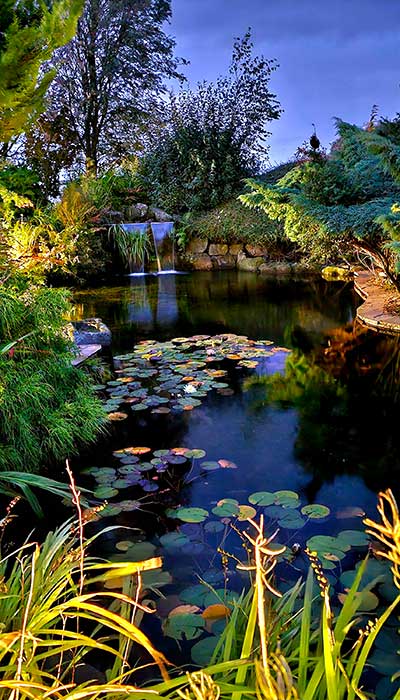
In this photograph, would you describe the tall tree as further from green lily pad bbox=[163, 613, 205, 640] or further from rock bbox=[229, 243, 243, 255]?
green lily pad bbox=[163, 613, 205, 640]

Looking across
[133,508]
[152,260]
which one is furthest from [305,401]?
[152,260]

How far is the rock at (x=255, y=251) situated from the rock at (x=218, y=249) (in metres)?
0.52

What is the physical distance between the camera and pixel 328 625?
913 mm

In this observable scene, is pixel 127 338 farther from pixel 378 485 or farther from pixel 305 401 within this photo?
pixel 378 485

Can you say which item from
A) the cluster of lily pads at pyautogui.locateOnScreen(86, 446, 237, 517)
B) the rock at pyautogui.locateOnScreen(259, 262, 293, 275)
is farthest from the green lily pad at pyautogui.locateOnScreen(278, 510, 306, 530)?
the rock at pyautogui.locateOnScreen(259, 262, 293, 275)

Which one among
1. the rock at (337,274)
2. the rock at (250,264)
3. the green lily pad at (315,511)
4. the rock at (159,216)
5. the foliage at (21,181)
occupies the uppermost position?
the foliage at (21,181)

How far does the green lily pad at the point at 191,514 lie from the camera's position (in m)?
2.20

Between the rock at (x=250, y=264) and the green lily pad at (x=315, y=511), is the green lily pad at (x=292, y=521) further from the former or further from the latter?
the rock at (x=250, y=264)

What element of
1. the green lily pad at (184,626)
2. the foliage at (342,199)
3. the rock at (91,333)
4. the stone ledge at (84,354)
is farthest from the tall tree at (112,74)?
the green lily pad at (184,626)

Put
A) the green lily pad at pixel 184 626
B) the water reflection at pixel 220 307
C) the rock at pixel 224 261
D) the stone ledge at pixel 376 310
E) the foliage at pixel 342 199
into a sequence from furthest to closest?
the rock at pixel 224 261
the water reflection at pixel 220 307
the stone ledge at pixel 376 310
the foliage at pixel 342 199
the green lily pad at pixel 184 626

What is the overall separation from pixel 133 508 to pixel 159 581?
0.50 m

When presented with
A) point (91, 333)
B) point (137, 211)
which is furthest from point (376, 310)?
point (137, 211)

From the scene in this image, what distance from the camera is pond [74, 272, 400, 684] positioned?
200cm

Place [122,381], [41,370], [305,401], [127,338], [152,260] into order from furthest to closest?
[152,260], [127,338], [122,381], [305,401], [41,370]
